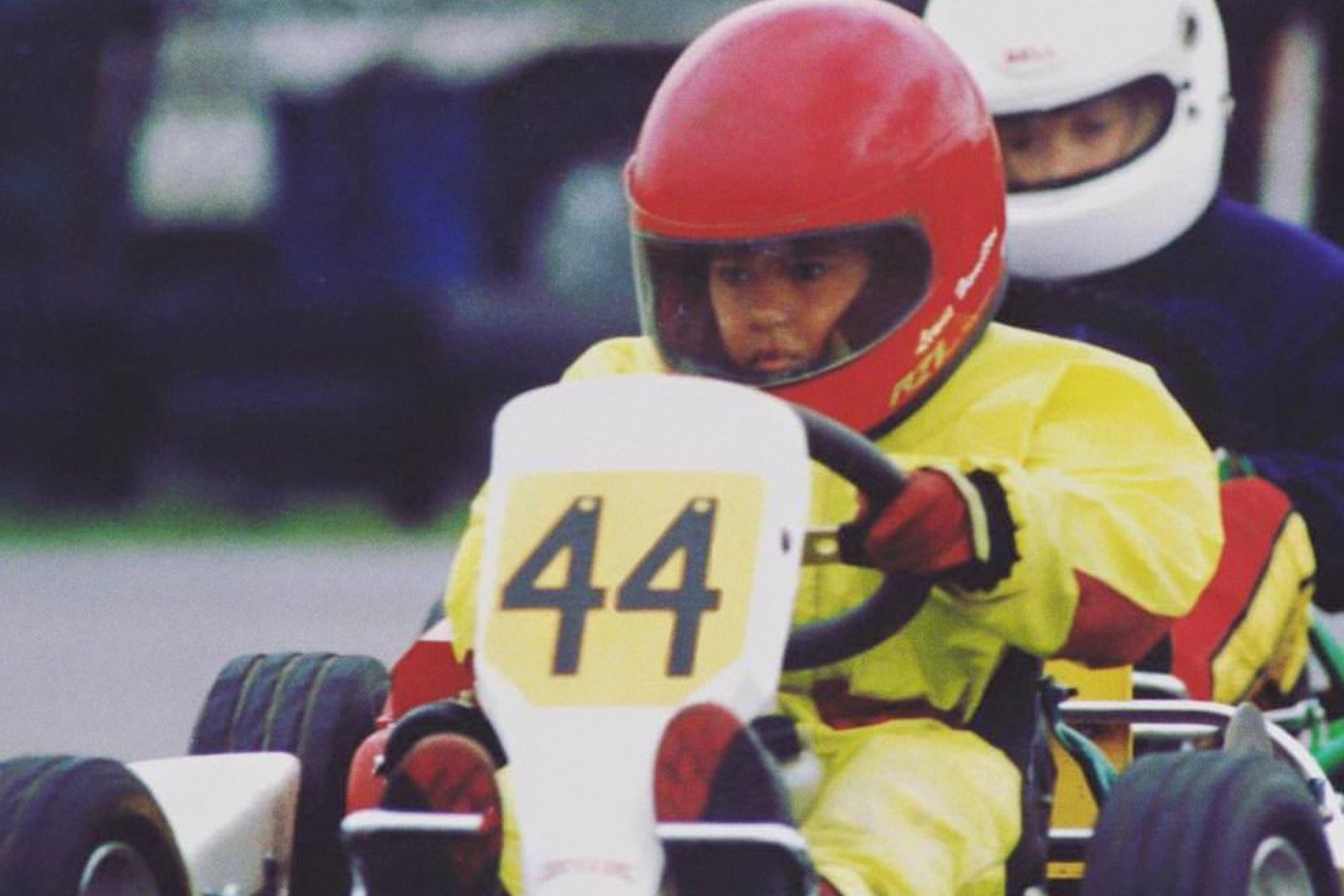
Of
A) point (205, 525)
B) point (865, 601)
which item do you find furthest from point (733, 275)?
point (205, 525)

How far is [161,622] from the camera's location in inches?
373

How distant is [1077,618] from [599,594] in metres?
0.57

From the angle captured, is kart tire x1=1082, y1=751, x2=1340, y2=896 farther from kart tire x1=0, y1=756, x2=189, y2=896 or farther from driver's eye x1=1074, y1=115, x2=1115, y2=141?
driver's eye x1=1074, y1=115, x2=1115, y2=141

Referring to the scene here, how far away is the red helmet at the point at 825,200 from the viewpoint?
160 inches

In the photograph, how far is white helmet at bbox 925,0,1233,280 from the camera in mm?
5805

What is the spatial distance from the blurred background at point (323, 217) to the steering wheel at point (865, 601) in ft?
24.8

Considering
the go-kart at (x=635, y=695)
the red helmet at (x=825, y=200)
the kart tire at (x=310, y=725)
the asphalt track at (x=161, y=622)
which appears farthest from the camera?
the asphalt track at (x=161, y=622)

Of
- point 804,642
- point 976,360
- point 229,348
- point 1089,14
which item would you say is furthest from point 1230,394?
point 229,348

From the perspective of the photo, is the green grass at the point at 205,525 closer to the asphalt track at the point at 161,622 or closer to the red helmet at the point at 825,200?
the asphalt track at the point at 161,622

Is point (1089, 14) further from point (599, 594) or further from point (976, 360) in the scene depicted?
point (599, 594)

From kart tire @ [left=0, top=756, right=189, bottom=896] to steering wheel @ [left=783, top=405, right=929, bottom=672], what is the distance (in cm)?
67

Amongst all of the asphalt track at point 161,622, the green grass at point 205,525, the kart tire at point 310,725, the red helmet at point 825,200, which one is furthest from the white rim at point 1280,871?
the green grass at point 205,525

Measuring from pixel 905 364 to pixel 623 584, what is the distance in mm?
585

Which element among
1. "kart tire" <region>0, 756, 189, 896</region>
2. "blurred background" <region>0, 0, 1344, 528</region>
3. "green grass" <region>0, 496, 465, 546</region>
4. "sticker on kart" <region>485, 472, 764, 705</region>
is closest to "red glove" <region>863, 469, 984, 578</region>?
"sticker on kart" <region>485, 472, 764, 705</region>
